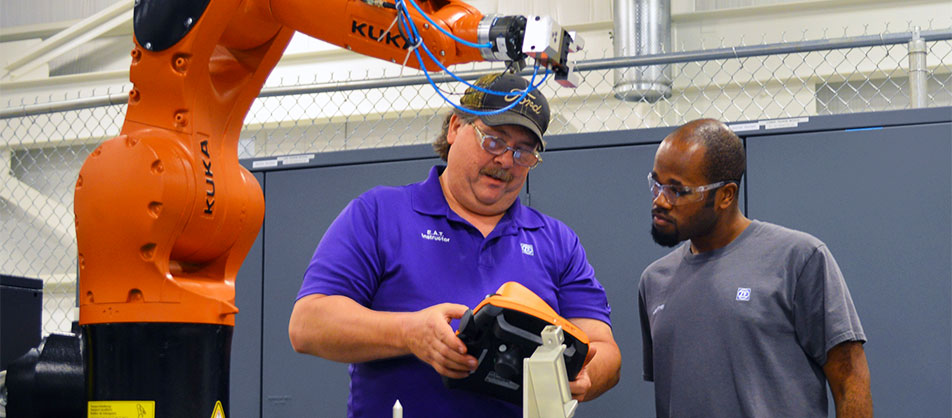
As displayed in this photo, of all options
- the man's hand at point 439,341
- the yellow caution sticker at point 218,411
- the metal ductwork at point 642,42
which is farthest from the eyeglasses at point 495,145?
the metal ductwork at point 642,42

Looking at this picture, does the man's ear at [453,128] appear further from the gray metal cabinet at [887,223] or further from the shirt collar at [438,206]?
the gray metal cabinet at [887,223]

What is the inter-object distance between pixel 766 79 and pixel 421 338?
453 centimetres

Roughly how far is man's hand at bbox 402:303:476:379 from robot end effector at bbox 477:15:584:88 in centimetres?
57

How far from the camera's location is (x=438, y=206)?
7.73 feet

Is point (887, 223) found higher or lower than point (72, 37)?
lower

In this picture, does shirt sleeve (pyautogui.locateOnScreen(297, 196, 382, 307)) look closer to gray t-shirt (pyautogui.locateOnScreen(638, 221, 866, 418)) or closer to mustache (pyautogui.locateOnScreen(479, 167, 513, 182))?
mustache (pyautogui.locateOnScreen(479, 167, 513, 182))

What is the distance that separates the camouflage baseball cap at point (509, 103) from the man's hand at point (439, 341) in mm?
546

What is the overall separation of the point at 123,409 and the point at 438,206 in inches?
38.3

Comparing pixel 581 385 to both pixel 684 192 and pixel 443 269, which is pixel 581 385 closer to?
pixel 443 269

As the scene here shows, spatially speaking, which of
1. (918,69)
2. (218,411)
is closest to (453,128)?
(218,411)

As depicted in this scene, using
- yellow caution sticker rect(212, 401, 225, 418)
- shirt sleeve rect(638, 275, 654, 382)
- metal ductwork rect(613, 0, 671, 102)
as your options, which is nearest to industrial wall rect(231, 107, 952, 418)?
shirt sleeve rect(638, 275, 654, 382)

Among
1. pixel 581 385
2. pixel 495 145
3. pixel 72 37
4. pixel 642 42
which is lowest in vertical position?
pixel 581 385

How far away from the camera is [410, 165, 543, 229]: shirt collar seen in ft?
7.69

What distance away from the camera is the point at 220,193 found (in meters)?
1.69
